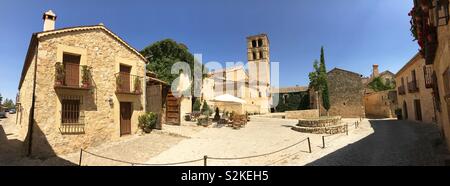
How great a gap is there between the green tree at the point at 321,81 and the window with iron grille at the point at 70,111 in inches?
1158

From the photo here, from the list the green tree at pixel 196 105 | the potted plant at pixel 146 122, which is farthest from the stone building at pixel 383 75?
the potted plant at pixel 146 122

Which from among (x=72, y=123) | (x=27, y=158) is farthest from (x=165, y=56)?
(x=27, y=158)

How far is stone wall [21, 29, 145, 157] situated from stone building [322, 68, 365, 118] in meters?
28.2

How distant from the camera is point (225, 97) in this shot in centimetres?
2012

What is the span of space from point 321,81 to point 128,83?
26.8 meters

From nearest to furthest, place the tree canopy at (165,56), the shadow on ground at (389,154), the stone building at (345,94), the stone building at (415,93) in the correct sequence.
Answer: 1. the shadow on ground at (389,154)
2. the stone building at (415,93)
3. the tree canopy at (165,56)
4. the stone building at (345,94)

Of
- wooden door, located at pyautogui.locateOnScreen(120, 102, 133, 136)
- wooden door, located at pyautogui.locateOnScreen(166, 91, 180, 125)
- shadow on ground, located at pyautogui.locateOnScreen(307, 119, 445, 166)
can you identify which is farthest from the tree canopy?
shadow on ground, located at pyautogui.locateOnScreen(307, 119, 445, 166)

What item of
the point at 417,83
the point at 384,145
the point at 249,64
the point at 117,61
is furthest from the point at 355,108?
the point at 117,61

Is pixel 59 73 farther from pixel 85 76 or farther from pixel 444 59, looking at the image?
pixel 444 59

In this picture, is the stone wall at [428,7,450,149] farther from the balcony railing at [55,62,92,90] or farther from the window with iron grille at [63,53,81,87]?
the window with iron grille at [63,53,81,87]

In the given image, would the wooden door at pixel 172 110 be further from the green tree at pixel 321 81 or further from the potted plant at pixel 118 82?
the green tree at pixel 321 81

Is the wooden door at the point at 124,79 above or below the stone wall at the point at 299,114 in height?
above

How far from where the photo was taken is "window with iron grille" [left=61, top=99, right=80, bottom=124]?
37.0 ft

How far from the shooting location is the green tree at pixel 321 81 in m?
32.2
